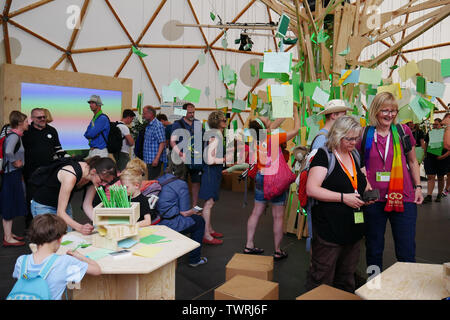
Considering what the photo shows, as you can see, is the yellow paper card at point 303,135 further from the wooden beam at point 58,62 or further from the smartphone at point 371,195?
the wooden beam at point 58,62

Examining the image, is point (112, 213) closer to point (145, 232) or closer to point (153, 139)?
point (145, 232)

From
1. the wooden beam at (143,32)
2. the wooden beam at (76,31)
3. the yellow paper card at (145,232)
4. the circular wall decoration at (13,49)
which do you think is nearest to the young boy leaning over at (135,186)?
the yellow paper card at (145,232)

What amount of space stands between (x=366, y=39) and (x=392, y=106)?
1610 millimetres

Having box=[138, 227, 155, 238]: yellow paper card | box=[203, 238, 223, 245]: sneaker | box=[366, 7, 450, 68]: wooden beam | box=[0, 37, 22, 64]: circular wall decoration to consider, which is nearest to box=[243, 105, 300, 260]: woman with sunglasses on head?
box=[203, 238, 223, 245]: sneaker

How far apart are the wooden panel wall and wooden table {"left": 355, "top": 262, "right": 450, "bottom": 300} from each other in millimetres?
6241

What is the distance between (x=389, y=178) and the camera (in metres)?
2.26

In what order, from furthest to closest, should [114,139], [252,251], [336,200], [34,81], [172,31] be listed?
[172,31], [34,81], [114,139], [252,251], [336,200]

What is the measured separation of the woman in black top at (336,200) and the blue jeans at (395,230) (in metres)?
0.24

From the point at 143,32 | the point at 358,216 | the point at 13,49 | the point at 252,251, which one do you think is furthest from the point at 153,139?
the point at 143,32

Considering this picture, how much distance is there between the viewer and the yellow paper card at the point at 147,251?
185cm

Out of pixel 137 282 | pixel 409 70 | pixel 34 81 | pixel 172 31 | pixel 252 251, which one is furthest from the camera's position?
pixel 172 31

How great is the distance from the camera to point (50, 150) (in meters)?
4.09

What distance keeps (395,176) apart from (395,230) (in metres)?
0.33
